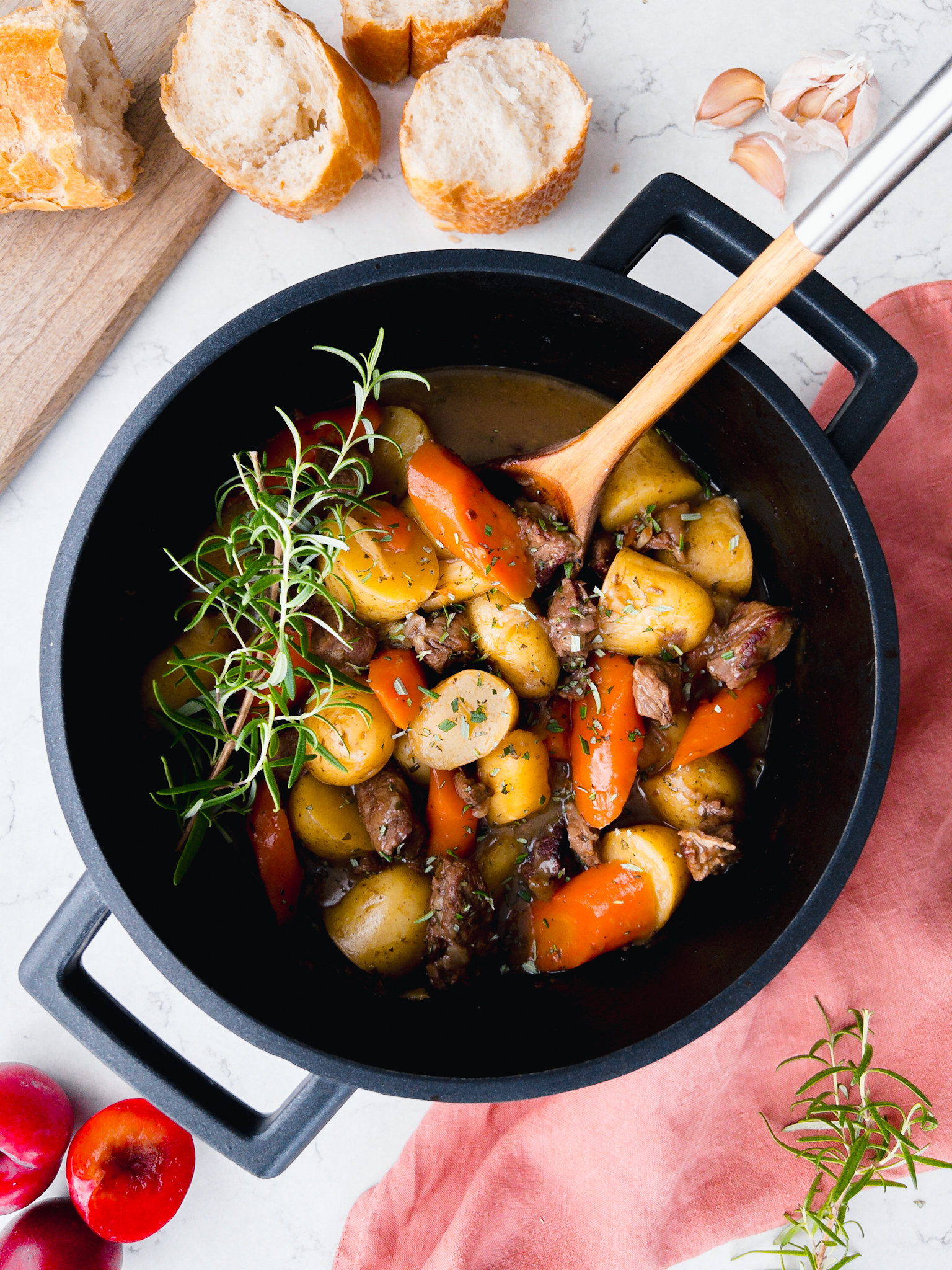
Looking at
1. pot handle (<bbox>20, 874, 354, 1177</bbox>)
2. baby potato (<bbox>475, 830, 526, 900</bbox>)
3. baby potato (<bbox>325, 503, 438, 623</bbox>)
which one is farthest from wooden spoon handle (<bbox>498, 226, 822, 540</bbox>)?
pot handle (<bbox>20, 874, 354, 1177</bbox>)

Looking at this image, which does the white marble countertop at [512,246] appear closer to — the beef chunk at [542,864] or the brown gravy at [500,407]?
the brown gravy at [500,407]

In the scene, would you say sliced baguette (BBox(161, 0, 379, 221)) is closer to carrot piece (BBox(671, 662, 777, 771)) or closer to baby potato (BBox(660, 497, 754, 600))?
baby potato (BBox(660, 497, 754, 600))

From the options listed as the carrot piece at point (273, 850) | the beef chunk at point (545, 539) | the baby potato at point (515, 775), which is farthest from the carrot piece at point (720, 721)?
the carrot piece at point (273, 850)

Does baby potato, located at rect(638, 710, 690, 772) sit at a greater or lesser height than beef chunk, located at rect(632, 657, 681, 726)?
lesser

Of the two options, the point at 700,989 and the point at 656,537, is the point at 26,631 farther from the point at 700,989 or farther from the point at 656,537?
the point at 700,989

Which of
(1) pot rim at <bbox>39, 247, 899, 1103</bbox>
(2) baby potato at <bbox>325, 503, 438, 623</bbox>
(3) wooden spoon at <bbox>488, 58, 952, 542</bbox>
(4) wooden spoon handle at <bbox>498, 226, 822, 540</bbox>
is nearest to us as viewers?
(3) wooden spoon at <bbox>488, 58, 952, 542</bbox>

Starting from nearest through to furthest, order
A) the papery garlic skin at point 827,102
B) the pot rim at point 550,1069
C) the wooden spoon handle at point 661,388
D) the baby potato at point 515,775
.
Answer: the wooden spoon handle at point 661,388 → the pot rim at point 550,1069 → the baby potato at point 515,775 → the papery garlic skin at point 827,102

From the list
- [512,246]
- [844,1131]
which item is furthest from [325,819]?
[512,246]

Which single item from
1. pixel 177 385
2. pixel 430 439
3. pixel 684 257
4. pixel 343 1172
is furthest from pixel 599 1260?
pixel 684 257
